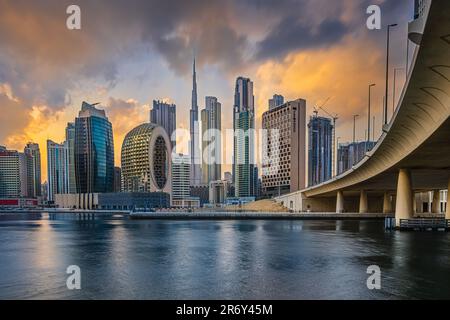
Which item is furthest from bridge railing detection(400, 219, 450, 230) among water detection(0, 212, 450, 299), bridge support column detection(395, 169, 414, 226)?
water detection(0, 212, 450, 299)

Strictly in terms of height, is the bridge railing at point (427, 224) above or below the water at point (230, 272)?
above

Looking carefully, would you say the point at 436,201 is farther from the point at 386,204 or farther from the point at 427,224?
the point at 427,224

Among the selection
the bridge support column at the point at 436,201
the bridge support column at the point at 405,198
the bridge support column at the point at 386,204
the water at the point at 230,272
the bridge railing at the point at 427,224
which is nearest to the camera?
the water at the point at 230,272

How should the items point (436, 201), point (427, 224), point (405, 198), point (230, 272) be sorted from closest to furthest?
1. point (230, 272)
2. point (427, 224)
3. point (405, 198)
4. point (436, 201)

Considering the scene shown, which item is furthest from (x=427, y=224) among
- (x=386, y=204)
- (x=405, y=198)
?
(x=386, y=204)

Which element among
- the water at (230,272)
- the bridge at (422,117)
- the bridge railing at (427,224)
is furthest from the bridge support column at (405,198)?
the water at (230,272)

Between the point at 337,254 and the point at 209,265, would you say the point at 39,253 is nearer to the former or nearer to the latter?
the point at 209,265

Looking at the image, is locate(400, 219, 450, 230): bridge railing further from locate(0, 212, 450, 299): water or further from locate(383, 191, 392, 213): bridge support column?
locate(383, 191, 392, 213): bridge support column

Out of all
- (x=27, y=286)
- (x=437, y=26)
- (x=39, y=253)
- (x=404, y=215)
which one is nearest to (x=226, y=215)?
(x=404, y=215)

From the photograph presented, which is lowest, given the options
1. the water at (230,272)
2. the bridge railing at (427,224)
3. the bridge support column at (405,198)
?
the water at (230,272)

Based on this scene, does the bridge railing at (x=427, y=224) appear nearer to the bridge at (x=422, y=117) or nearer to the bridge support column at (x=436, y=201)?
the bridge at (x=422, y=117)

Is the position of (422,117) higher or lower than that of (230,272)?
higher

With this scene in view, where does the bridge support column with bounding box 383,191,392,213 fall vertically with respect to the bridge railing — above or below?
above
